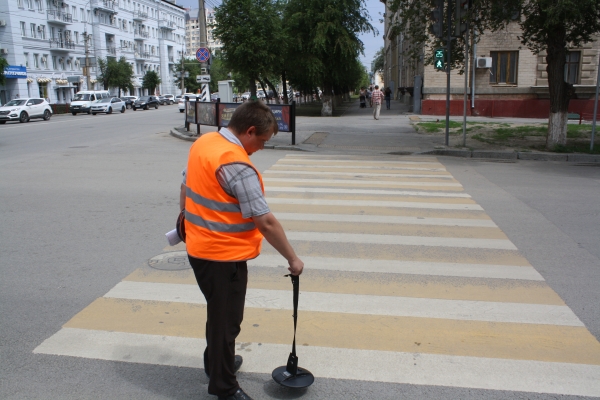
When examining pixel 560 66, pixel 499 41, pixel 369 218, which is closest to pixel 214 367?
pixel 369 218

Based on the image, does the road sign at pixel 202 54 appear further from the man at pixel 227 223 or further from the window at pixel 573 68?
the man at pixel 227 223

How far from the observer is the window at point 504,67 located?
29000mm

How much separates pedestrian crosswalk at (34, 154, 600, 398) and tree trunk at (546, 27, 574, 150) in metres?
10.1

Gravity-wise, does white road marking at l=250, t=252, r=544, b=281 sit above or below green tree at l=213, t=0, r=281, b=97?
below

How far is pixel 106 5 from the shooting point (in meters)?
71.1

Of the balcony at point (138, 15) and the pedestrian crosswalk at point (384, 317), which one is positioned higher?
the balcony at point (138, 15)

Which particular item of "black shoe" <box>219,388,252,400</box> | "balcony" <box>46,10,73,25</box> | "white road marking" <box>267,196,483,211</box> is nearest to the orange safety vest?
"black shoe" <box>219,388,252,400</box>

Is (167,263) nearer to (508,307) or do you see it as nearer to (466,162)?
(508,307)

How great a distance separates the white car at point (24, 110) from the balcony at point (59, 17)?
28.0 meters

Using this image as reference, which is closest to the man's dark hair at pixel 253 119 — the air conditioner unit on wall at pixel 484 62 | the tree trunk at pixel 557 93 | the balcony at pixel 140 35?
the tree trunk at pixel 557 93

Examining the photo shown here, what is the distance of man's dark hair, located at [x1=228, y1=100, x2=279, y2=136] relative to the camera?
2.82 meters

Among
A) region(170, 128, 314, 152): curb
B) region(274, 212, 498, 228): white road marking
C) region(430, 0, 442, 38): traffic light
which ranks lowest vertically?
region(274, 212, 498, 228): white road marking

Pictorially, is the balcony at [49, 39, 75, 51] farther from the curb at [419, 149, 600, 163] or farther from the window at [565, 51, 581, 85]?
the curb at [419, 149, 600, 163]

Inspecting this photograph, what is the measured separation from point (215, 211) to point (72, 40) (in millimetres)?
68070
